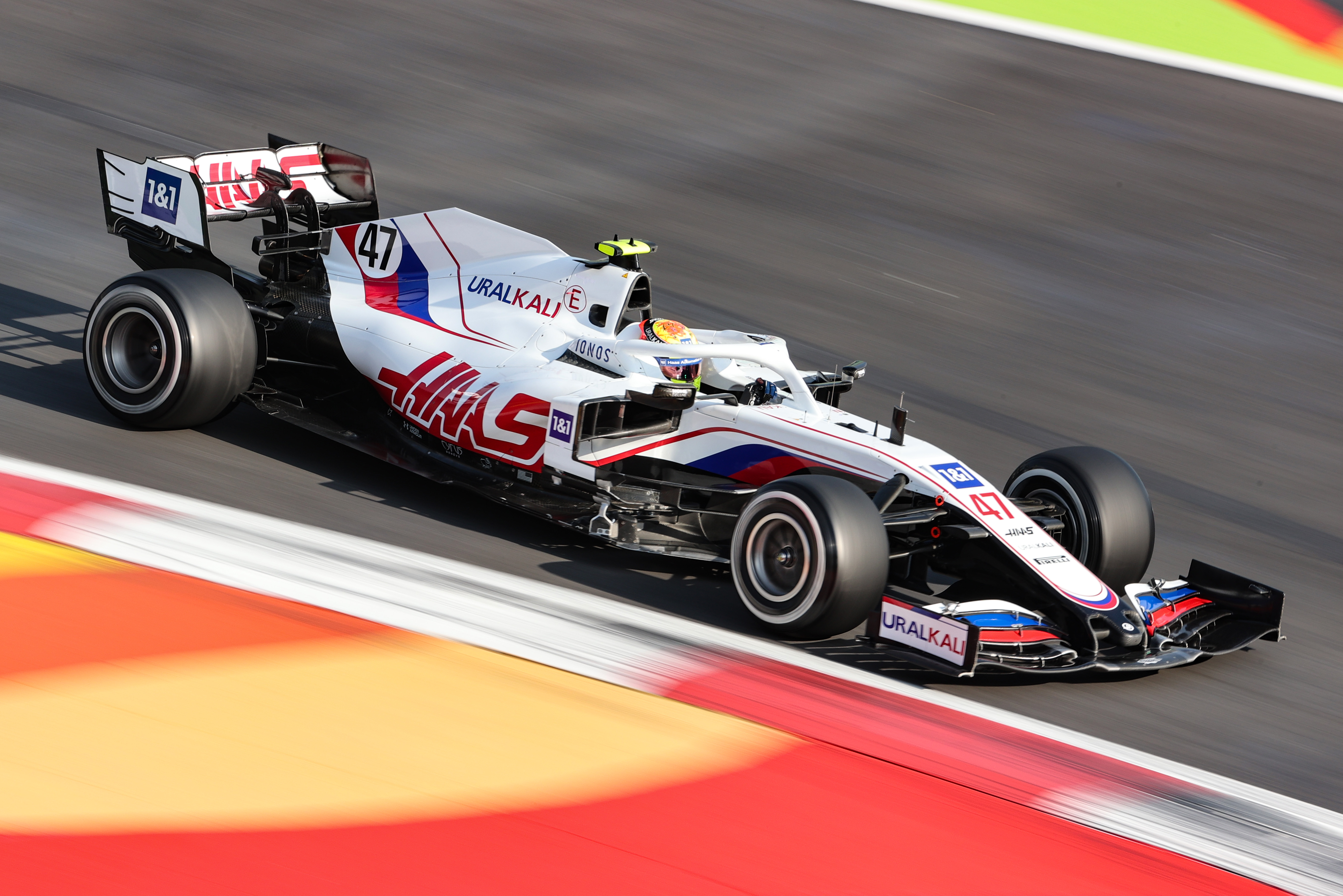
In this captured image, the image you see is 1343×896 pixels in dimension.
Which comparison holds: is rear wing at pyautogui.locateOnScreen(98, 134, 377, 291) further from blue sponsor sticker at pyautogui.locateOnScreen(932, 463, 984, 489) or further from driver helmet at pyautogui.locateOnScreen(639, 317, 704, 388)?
blue sponsor sticker at pyautogui.locateOnScreen(932, 463, 984, 489)

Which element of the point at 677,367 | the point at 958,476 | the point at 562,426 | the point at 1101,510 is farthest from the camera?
the point at 677,367

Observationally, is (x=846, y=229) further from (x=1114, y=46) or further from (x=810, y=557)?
(x=810, y=557)

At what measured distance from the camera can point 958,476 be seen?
25.2 ft

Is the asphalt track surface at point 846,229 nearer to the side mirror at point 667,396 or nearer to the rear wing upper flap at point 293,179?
the side mirror at point 667,396

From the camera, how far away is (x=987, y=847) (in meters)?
5.63

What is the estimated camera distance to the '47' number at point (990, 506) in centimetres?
748

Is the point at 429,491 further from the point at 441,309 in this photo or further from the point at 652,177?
the point at 652,177

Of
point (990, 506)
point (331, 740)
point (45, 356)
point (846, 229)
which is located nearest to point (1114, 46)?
point (846, 229)

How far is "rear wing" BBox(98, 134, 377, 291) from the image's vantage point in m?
9.50

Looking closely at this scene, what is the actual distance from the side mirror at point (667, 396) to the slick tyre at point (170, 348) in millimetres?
2502

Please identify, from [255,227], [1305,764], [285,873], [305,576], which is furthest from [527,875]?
[255,227]

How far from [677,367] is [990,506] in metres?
1.96

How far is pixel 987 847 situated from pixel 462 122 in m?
11.8

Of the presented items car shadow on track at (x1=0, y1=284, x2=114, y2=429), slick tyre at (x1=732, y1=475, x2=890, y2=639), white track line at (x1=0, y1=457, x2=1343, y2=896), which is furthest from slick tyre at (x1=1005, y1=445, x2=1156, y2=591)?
car shadow on track at (x1=0, y1=284, x2=114, y2=429)
